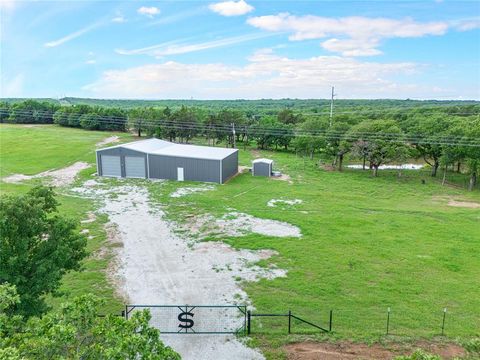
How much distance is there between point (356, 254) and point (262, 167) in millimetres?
19612

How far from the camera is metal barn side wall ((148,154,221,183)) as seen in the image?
33375mm

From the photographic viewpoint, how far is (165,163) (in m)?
34.3

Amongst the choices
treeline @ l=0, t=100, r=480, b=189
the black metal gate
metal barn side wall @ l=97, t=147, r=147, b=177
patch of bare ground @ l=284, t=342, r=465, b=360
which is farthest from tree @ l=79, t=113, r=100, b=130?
patch of bare ground @ l=284, t=342, r=465, b=360

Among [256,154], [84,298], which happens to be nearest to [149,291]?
[84,298]

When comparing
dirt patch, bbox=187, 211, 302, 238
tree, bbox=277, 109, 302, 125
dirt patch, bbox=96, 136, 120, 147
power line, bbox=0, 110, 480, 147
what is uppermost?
tree, bbox=277, 109, 302, 125

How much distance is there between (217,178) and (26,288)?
2333 cm

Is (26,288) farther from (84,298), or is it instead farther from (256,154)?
(256,154)

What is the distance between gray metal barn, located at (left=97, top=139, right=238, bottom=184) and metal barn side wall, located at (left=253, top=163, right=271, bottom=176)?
2394 millimetres

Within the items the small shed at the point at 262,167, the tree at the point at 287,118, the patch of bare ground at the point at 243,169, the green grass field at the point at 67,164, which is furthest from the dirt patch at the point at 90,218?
the tree at the point at 287,118

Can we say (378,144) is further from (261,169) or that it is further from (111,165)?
(111,165)

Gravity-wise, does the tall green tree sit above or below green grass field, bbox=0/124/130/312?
above

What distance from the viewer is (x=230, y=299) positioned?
563 inches

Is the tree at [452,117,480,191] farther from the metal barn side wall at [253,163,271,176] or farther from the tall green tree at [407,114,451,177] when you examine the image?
the metal barn side wall at [253,163,271,176]

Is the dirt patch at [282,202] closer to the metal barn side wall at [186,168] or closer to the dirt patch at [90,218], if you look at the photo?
the metal barn side wall at [186,168]
